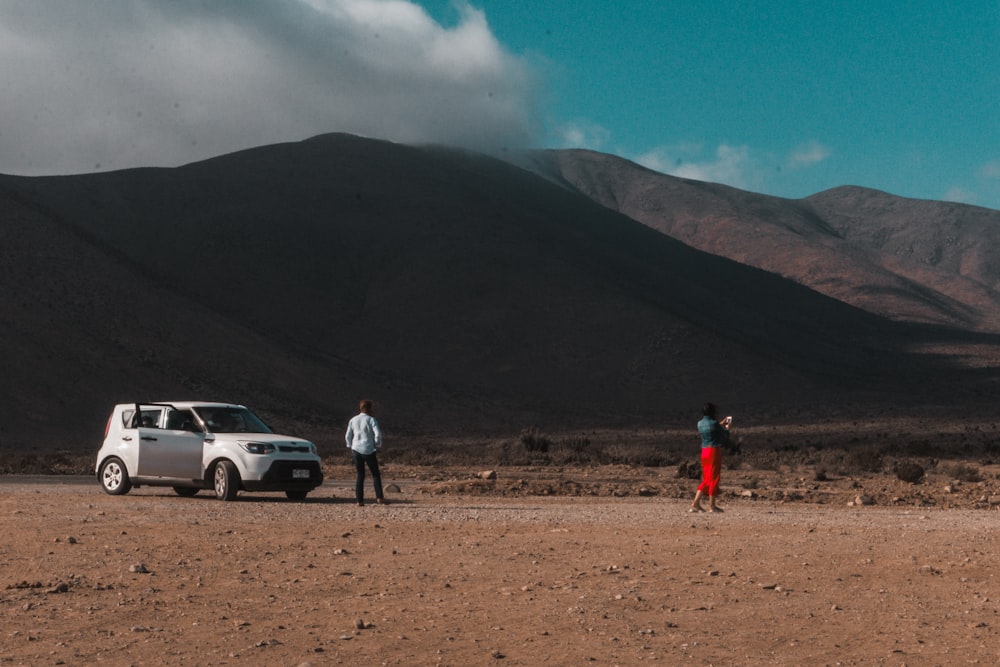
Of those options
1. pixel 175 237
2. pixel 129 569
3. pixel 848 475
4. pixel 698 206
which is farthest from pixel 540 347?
pixel 698 206

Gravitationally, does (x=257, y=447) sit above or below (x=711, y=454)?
above

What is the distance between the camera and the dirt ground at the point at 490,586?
8.33 m

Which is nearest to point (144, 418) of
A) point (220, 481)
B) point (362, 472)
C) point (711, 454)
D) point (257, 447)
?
point (220, 481)

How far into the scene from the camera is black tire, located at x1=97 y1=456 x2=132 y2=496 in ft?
66.6

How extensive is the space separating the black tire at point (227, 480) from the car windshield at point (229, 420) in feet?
2.73

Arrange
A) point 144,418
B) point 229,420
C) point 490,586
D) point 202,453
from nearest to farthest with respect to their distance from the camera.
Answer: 1. point 490,586
2. point 202,453
3. point 144,418
4. point 229,420

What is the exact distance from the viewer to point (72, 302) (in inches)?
2741

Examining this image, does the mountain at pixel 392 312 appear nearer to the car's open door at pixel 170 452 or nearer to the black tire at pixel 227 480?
the car's open door at pixel 170 452

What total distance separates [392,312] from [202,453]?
71387 mm

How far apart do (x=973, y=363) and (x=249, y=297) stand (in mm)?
57286

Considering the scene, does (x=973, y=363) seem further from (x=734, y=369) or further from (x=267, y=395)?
(x=267, y=395)

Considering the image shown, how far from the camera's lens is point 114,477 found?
20.5 metres

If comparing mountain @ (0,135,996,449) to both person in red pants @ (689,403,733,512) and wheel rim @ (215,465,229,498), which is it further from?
person in red pants @ (689,403,733,512)

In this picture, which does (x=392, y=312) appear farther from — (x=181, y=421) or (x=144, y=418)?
(x=181, y=421)
